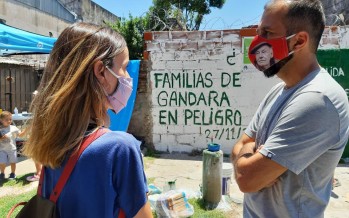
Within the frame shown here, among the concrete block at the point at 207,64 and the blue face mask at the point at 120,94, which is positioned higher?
the concrete block at the point at 207,64

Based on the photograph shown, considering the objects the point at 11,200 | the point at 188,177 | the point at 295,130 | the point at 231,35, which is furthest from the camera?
the point at 231,35

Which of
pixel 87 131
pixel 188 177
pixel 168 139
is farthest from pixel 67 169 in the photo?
pixel 168 139

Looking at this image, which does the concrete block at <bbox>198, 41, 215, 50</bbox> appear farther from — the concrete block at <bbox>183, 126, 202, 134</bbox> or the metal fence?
the metal fence

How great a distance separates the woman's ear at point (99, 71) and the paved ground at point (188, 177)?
3.14 meters

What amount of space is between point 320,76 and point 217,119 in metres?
5.04

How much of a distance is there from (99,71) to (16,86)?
1050 centimetres

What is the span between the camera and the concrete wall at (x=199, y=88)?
6.24 metres

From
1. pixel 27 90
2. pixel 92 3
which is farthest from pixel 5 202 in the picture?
pixel 92 3

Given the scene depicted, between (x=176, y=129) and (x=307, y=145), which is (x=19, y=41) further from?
(x=307, y=145)

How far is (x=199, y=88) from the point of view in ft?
21.1

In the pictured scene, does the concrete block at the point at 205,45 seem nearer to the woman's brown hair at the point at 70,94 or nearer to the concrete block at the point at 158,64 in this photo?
the concrete block at the point at 158,64

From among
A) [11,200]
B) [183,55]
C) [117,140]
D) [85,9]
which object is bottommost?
[11,200]

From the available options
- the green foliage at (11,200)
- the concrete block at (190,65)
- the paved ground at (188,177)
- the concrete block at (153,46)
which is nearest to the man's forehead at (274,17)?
the paved ground at (188,177)

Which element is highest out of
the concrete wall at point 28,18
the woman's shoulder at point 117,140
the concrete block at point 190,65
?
the concrete wall at point 28,18
